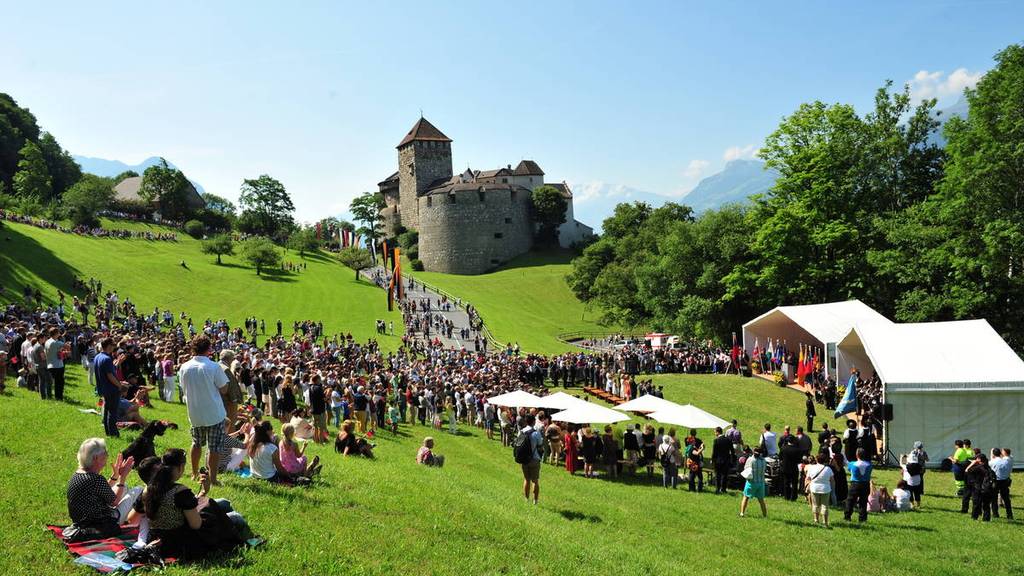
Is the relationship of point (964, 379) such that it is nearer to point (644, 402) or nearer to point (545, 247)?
point (644, 402)

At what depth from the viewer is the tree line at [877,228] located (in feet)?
87.9

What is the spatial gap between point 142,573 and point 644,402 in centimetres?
1344

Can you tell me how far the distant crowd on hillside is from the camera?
58.2m

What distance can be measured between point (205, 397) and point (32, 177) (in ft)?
292

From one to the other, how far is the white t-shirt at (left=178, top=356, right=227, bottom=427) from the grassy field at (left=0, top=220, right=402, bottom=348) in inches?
1367

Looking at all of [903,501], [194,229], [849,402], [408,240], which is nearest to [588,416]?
[903,501]

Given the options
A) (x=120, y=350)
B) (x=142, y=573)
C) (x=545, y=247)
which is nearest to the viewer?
(x=142, y=573)

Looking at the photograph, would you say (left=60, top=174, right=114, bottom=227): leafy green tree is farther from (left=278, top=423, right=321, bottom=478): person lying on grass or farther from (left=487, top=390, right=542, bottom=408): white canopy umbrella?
(left=278, top=423, right=321, bottom=478): person lying on grass

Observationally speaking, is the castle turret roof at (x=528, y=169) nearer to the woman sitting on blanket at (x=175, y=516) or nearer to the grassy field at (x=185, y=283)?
the grassy field at (x=185, y=283)

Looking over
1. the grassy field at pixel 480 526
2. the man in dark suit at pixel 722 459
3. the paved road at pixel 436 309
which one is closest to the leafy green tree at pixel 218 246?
the paved road at pixel 436 309

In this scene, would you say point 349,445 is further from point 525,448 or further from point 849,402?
point 849,402

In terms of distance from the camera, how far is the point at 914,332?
1978 cm

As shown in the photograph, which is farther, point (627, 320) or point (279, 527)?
point (627, 320)

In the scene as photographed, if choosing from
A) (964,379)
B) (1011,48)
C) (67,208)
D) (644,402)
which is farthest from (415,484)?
(67,208)
